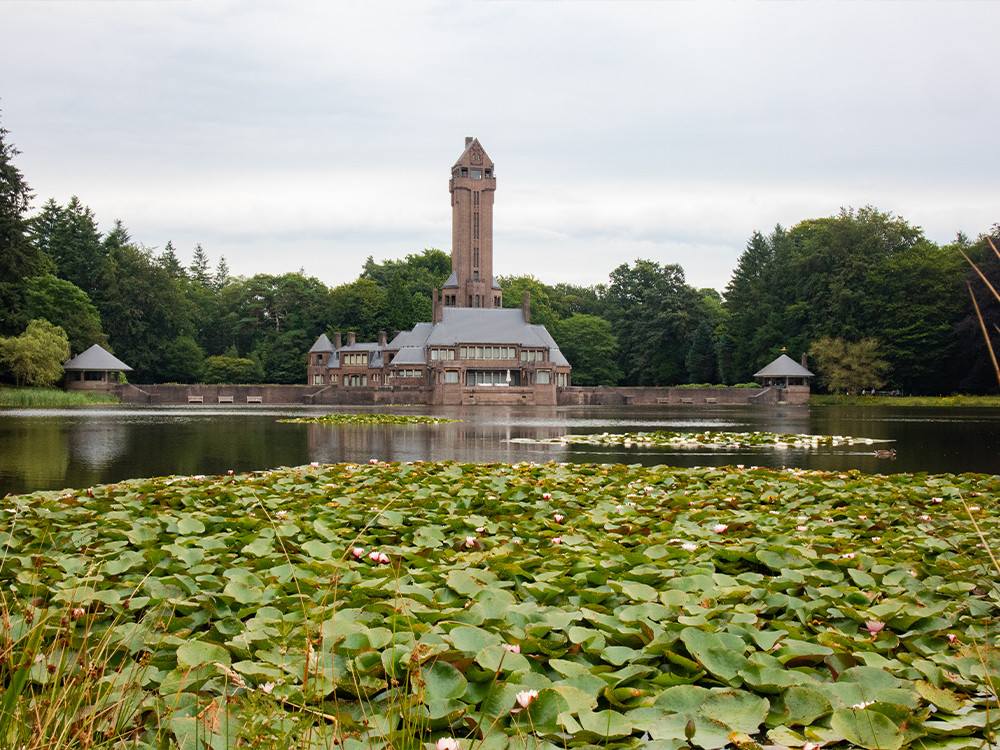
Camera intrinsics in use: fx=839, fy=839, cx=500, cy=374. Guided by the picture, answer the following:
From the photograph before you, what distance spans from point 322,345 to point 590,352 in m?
27.4

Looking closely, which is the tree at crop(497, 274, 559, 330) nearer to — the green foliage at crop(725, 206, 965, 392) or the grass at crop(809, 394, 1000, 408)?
the green foliage at crop(725, 206, 965, 392)

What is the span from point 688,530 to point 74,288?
244ft

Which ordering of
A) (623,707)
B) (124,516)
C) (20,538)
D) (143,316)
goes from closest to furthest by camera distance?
(623,707)
(20,538)
(124,516)
(143,316)

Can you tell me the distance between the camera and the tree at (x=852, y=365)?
203 feet

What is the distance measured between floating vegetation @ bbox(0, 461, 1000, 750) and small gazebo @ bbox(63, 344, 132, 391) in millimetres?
63549

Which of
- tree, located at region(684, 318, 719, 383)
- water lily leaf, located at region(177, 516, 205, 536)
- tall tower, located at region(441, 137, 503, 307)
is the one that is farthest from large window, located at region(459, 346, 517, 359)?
water lily leaf, located at region(177, 516, 205, 536)

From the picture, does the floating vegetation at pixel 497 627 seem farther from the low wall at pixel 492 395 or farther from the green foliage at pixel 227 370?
the green foliage at pixel 227 370

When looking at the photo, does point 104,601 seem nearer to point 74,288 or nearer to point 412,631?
point 412,631

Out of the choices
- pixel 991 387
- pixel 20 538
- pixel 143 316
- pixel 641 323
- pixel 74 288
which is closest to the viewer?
pixel 20 538

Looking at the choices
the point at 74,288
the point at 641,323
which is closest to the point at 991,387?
the point at 641,323

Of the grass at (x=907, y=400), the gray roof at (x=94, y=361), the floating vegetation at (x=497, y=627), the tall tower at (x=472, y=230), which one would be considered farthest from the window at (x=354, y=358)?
the floating vegetation at (x=497, y=627)

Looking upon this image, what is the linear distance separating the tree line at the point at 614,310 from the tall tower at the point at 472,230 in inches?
330

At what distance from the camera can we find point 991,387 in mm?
57250

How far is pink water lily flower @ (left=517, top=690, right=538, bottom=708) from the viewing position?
2760 mm
